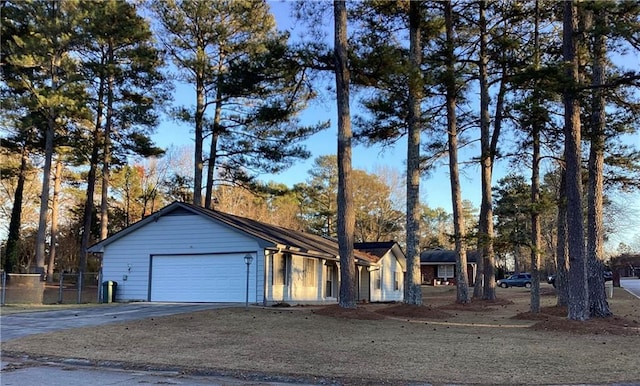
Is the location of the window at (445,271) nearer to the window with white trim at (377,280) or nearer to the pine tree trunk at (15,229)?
the window with white trim at (377,280)

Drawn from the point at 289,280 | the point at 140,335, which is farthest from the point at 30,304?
the point at 140,335

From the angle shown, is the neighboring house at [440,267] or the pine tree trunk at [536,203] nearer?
the pine tree trunk at [536,203]

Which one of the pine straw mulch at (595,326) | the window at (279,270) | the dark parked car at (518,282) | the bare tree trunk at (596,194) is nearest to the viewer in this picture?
the pine straw mulch at (595,326)

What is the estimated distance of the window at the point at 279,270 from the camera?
68.2 feet

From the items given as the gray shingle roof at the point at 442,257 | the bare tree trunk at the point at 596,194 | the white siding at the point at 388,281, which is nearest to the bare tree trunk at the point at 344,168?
the bare tree trunk at the point at 596,194

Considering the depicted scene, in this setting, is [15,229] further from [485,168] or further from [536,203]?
[536,203]

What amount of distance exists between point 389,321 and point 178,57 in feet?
65.7

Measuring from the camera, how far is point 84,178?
35.5 m

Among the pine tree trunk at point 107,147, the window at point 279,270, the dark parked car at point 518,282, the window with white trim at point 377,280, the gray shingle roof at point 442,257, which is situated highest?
the pine tree trunk at point 107,147

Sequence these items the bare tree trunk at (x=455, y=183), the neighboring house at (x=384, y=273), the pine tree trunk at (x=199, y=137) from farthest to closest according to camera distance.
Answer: the neighboring house at (x=384, y=273)
the pine tree trunk at (x=199, y=137)
the bare tree trunk at (x=455, y=183)

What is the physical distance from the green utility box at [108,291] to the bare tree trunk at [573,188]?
17008mm

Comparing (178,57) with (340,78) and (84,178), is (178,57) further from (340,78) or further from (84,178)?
(340,78)

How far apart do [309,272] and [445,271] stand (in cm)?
3635

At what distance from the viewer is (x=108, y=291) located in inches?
866
